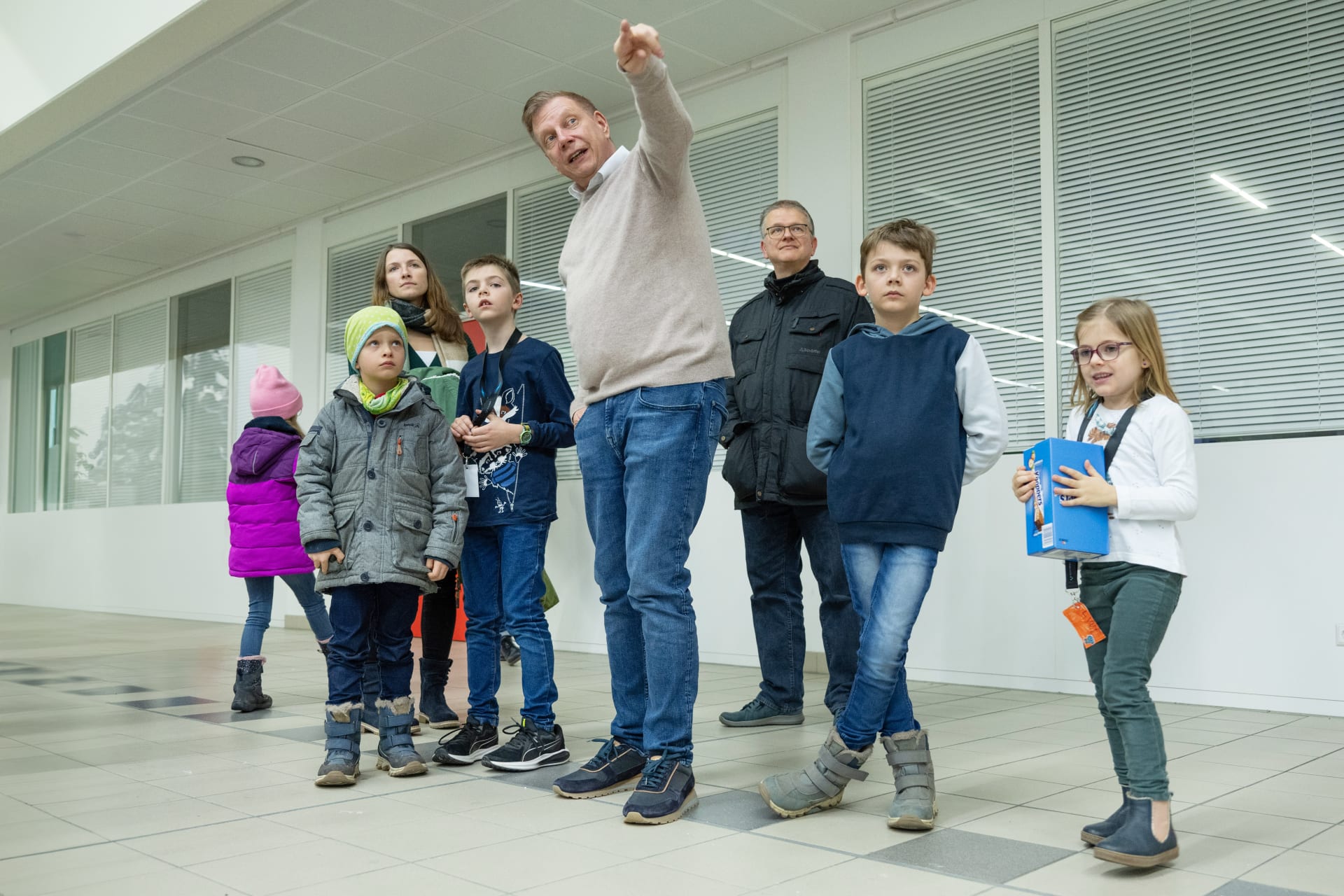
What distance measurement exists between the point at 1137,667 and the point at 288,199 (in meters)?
7.30

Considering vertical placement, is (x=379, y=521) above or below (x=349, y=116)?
below

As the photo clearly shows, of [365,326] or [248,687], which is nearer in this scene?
[365,326]

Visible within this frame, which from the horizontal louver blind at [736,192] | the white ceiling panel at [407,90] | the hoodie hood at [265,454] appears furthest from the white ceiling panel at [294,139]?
the hoodie hood at [265,454]

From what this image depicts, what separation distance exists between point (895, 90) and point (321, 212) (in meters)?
4.86

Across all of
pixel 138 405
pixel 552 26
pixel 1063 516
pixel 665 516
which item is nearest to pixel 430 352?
pixel 665 516

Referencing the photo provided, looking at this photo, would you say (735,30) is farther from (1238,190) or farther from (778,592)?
(778,592)

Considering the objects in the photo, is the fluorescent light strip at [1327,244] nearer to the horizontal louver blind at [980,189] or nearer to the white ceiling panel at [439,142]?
the horizontal louver blind at [980,189]

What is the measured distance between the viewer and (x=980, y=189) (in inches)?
187

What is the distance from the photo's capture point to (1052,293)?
447 centimetres

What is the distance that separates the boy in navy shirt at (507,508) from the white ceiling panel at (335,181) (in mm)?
4750

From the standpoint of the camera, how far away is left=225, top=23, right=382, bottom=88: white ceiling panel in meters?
5.32

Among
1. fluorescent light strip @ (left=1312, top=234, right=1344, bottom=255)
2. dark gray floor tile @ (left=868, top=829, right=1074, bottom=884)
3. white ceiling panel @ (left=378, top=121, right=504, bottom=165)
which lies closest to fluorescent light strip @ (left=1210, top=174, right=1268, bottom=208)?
fluorescent light strip @ (left=1312, top=234, right=1344, bottom=255)

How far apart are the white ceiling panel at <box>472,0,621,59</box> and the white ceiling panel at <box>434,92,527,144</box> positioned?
0.65m

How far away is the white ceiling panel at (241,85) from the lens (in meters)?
5.69
